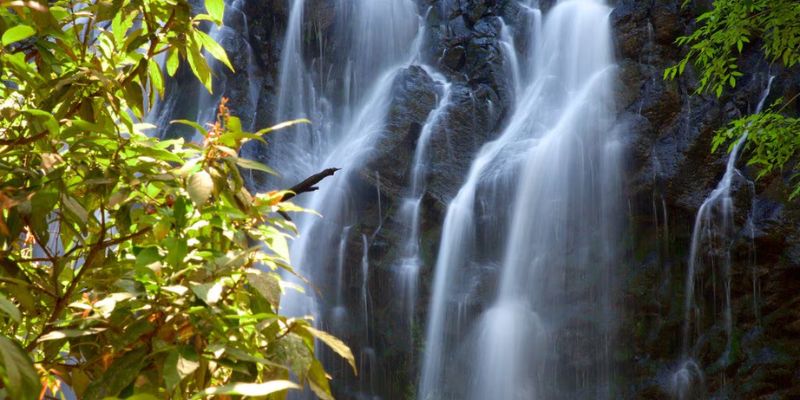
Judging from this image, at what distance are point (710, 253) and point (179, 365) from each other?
902 cm

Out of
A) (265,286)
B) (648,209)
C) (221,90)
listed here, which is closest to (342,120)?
(221,90)

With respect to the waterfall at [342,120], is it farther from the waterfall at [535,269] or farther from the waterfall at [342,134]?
the waterfall at [535,269]

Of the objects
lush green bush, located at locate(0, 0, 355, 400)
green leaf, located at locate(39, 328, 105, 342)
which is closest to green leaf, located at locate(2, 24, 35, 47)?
lush green bush, located at locate(0, 0, 355, 400)

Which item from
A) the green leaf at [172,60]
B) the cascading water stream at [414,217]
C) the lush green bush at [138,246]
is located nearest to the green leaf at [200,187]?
the lush green bush at [138,246]

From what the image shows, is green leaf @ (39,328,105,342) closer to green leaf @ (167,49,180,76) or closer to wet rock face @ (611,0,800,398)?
green leaf @ (167,49,180,76)

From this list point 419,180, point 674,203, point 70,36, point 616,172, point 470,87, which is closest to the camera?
point 70,36

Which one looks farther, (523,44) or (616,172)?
(523,44)

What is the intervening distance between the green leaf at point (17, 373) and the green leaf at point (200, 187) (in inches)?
14.9

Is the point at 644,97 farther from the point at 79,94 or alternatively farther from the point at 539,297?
the point at 79,94

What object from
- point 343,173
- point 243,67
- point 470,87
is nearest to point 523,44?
point 470,87

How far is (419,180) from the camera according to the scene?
11258 millimetres

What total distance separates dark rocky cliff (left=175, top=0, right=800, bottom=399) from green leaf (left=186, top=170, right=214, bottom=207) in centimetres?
864

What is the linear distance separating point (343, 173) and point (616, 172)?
4257mm

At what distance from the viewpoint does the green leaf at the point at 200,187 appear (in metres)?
1.17
